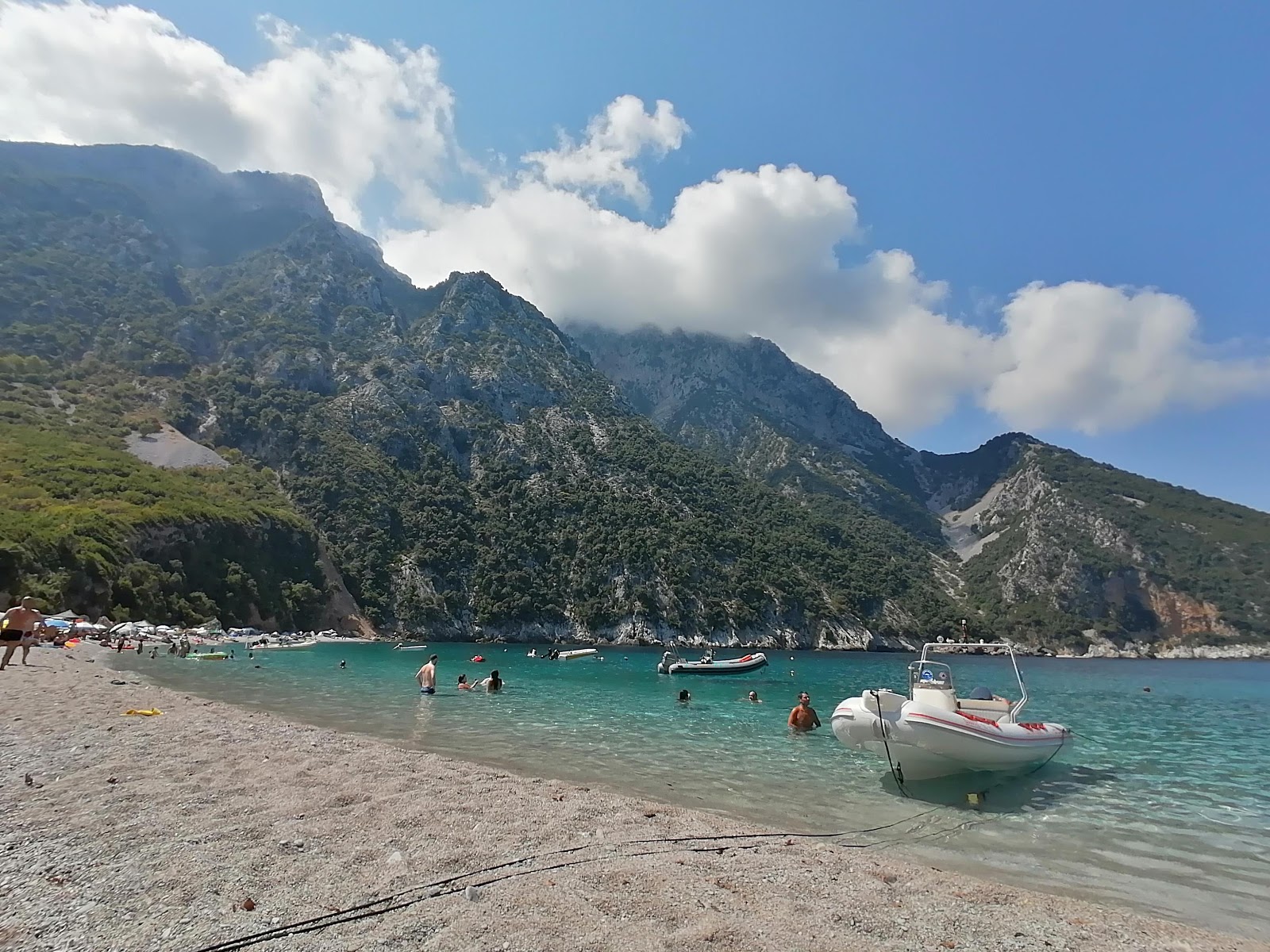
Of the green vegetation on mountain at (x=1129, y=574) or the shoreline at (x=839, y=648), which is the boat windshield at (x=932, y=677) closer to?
the shoreline at (x=839, y=648)

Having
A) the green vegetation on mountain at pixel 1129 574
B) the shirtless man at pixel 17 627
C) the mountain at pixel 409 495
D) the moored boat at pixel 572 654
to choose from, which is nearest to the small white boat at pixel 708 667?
the moored boat at pixel 572 654

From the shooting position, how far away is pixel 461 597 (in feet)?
382

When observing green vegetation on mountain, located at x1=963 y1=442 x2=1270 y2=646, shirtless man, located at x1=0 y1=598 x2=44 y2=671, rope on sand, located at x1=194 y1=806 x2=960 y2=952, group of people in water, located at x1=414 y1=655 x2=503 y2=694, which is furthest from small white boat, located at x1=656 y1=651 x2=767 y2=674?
green vegetation on mountain, located at x1=963 y1=442 x2=1270 y2=646

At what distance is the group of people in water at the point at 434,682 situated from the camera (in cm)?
2952

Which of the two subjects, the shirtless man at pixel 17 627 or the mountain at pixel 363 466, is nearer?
the shirtless man at pixel 17 627

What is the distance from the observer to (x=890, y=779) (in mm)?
14945

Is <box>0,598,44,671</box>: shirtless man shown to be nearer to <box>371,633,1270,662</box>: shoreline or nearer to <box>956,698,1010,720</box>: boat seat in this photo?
<box>956,698,1010,720</box>: boat seat

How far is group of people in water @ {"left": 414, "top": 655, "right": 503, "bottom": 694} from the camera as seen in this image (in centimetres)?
2952

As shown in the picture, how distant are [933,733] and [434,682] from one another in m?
23.7

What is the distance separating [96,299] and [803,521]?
17038cm

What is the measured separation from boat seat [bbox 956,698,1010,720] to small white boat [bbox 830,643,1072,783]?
12.0 inches

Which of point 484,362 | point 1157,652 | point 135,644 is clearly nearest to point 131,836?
point 135,644

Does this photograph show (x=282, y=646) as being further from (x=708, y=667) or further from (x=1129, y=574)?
(x=1129, y=574)

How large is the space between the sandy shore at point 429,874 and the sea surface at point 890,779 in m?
1.58
